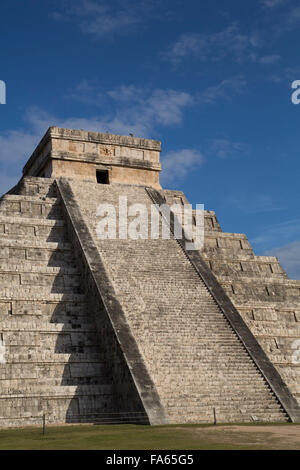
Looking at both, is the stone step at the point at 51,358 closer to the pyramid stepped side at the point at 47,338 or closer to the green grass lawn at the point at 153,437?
the pyramid stepped side at the point at 47,338

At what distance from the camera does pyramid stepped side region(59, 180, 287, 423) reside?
15281 millimetres

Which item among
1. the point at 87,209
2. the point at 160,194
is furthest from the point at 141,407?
the point at 160,194

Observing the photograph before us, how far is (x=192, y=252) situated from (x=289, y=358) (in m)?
4.82

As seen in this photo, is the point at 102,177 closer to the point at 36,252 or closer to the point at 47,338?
the point at 36,252

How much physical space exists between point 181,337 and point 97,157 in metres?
11.1

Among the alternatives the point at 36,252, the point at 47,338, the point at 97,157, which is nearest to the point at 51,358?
the point at 47,338

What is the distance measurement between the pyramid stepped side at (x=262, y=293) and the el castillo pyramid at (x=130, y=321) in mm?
49

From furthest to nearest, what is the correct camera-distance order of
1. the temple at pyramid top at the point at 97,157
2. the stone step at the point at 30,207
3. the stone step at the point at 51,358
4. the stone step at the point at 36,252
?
1. the temple at pyramid top at the point at 97,157
2. the stone step at the point at 30,207
3. the stone step at the point at 36,252
4. the stone step at the point at 51,358

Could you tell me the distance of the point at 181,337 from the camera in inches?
677

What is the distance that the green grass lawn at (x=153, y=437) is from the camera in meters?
10.2

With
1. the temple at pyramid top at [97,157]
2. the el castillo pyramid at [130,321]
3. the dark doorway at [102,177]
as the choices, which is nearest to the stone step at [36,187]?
the el castillo pyramid at [130,321]

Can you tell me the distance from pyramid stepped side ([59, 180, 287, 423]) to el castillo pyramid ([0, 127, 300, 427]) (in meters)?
0.04

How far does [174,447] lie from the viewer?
9.96m
